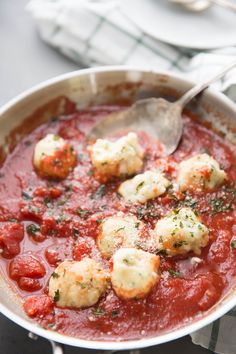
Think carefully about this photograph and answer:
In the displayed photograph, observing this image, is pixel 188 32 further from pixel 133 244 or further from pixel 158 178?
pixel 133 244

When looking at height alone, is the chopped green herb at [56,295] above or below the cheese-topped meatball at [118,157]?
below

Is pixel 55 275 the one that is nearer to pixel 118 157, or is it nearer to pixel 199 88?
pixel 118 157

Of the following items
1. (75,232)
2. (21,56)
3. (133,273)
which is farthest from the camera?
(21,56)

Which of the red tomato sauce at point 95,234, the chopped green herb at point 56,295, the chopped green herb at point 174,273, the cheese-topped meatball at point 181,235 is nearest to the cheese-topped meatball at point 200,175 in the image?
the red tomato sauce at point 95,234

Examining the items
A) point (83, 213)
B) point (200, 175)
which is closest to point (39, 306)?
point (83, 213)

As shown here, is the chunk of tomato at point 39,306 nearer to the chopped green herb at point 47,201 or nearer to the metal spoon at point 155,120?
the chopped green herb at point 47,201

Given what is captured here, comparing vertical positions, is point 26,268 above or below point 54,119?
below

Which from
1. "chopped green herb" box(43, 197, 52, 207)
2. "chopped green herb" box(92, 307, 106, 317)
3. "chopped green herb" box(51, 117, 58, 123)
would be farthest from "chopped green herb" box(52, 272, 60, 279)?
"chopped green herb" box(51, 117, 58, 123)

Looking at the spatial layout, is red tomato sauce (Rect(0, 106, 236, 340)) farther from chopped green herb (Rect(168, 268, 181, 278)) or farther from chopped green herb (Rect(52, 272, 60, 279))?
chopped green herb (Rect(52, 272, 60, 279))

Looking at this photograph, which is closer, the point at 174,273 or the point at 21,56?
the point at 174,273
